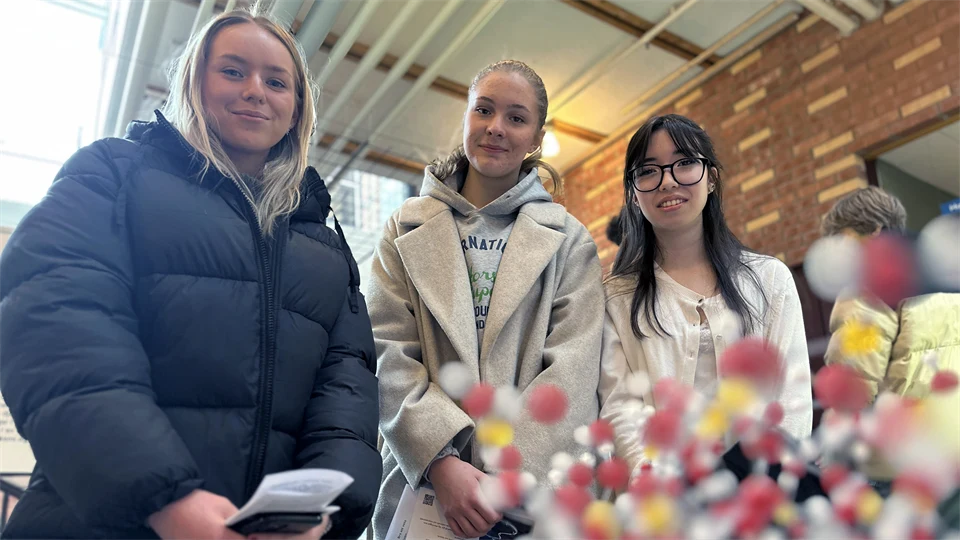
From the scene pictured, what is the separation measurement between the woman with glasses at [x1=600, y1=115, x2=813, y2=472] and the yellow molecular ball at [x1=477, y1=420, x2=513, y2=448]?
69cm

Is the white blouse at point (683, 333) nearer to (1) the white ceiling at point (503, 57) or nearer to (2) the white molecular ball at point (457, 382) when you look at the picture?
(2) the white molecular ball at point (457, 382)

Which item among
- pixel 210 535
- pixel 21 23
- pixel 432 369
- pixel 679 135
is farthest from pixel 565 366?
pixel 21 23

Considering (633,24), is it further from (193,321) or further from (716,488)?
(716,488)

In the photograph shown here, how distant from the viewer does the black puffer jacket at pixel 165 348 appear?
631 mm

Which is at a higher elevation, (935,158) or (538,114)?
(935,158)

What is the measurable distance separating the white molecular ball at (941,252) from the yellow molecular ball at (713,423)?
0.14m

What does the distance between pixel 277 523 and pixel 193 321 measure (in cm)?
36

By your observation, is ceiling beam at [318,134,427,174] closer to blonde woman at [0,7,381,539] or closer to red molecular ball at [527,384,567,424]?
blonde woman at [0,7,381,539]

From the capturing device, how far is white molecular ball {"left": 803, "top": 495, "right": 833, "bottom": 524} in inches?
12.4

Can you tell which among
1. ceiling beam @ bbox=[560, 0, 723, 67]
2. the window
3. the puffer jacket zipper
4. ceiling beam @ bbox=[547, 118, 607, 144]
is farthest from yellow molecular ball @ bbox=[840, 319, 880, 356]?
ceiling beam @ bbox=[547, 118, 607, 144]

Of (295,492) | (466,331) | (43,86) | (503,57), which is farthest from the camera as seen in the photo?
(503,57)

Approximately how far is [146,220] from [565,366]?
2.06 ft

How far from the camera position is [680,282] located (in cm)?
124

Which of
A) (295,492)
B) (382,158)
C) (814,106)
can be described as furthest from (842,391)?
(382,158)
